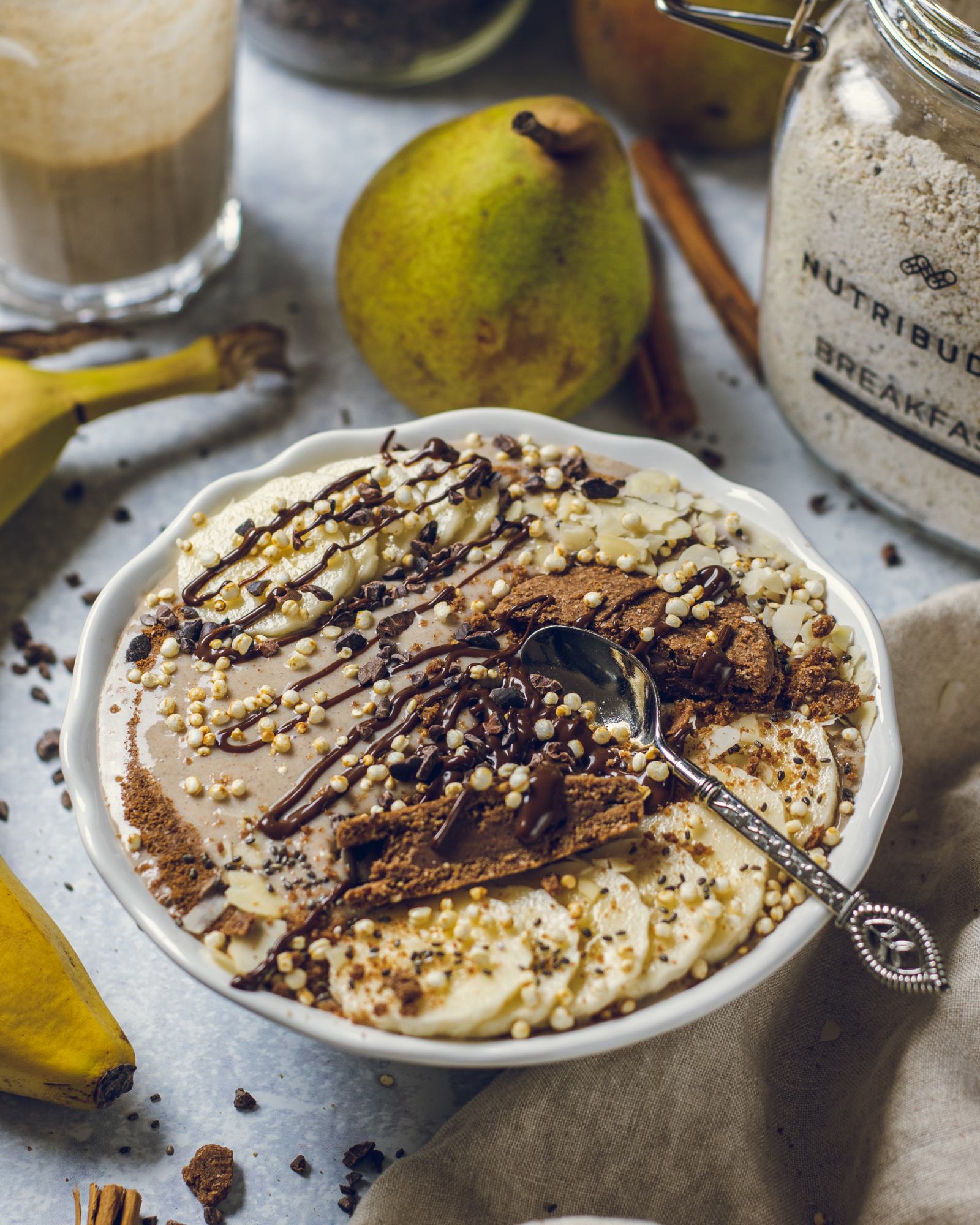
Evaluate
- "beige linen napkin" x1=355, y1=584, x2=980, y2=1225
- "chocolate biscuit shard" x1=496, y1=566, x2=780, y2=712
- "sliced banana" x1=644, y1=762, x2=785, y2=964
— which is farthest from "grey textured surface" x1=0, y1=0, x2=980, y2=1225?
"chocolate biscuit shard" x1=496, y1=566, x2=780, y2=712

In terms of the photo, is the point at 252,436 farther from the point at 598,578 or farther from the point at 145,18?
the point at 598,578

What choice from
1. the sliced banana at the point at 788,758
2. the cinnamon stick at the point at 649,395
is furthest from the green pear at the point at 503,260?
the sliced banana at the point at 788,758

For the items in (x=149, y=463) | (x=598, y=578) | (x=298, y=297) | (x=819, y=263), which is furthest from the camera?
(x=298, y=297)

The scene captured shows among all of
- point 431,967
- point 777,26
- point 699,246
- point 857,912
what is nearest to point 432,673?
point 431,967

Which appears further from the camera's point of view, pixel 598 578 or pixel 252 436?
pixel 252 436

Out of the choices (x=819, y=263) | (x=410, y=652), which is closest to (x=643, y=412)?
(x=819, y=263)

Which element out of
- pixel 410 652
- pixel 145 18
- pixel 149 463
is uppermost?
pixel 145 18

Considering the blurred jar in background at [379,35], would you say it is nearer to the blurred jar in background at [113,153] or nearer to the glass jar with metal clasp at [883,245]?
the blurred jar in background at [113,153]
